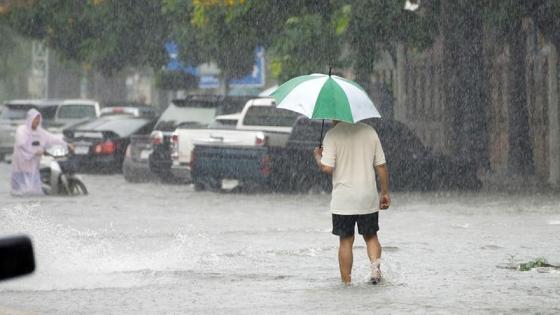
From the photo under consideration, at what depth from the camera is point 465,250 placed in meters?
12.9

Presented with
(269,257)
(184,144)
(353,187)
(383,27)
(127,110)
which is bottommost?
(269,257)

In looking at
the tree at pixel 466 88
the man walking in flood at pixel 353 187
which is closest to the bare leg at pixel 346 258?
the man walking in flood at pixel 353 187

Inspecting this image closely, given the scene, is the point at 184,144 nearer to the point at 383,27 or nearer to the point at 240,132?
the point at 240,132

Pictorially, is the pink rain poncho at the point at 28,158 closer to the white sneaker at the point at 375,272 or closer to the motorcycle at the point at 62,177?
the motorcycle at the point at 62,177

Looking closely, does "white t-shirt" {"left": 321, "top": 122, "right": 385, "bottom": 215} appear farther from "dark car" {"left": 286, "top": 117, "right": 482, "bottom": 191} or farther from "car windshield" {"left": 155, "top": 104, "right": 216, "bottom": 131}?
"car windshield" {"left": 155, "top": 104, "right": 216, "bottom": 131}

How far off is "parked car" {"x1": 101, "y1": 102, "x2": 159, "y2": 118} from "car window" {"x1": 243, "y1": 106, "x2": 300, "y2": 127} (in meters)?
10.7

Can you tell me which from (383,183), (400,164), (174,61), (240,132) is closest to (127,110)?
(174,61)

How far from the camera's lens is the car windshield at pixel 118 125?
101 feet

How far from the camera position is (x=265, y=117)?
26.0 metres

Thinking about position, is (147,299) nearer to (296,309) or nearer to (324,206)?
(296,309)

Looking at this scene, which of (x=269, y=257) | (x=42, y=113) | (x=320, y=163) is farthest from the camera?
(x=42, y=113)

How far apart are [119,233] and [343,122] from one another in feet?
18.6

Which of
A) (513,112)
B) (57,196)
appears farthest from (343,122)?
(513,112)

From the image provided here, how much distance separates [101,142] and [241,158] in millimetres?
8028
